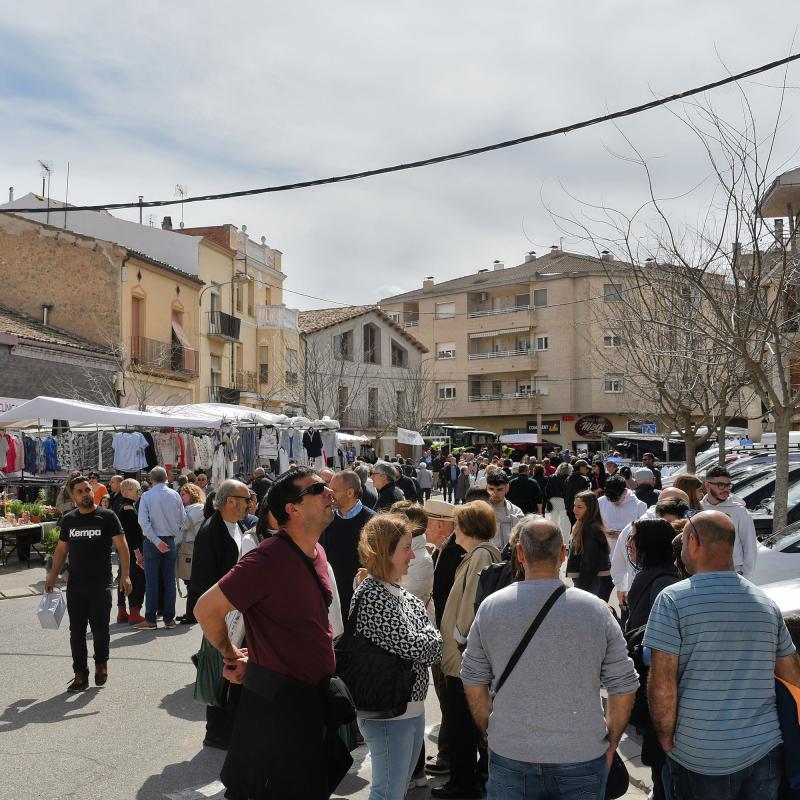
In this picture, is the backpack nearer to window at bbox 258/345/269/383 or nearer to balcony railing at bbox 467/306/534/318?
window at bbox 258/345/269/383

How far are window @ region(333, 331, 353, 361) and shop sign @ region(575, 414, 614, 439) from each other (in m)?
14.4

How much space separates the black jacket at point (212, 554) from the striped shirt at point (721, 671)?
4161 mm

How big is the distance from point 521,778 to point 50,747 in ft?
12.7

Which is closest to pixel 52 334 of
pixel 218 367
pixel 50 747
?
pixel 218 367

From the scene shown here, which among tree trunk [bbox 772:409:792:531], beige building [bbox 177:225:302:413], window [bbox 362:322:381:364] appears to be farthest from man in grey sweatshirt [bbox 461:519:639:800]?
window [bbox 362:322:381:364]

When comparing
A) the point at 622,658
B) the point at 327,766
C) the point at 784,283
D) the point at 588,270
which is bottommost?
the point at 327,766

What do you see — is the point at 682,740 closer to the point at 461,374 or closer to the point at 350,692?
the point at 350,692

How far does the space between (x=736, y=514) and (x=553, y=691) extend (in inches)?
190

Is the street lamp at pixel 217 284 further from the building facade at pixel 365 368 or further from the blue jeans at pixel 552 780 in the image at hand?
the blue jeans at pixel 552 780

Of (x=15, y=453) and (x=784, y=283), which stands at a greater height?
(x=784, y=283)

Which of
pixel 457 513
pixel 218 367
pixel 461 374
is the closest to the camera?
pixel 457 513

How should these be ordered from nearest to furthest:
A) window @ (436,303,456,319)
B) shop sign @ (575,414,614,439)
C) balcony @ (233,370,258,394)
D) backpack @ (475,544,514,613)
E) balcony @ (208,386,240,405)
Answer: backpack @ (475,544,514,613) → balcony @ (208,386,240,405) → balcony @ (233,370,258,394) → shop sign @ (575,414,614,439) → window @ (436,303,456,319)

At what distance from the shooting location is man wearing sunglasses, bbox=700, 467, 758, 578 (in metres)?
7.43

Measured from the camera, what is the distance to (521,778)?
3287mm
